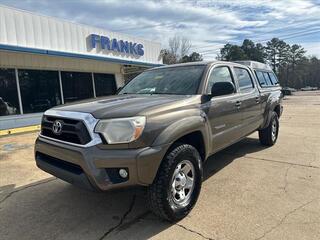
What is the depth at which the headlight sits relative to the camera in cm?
324

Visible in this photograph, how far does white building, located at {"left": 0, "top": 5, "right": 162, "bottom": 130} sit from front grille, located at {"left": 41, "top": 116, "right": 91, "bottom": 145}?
7.80 meters

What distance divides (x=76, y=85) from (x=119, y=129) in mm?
11768

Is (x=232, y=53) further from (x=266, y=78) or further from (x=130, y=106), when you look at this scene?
(x=130, y=106)

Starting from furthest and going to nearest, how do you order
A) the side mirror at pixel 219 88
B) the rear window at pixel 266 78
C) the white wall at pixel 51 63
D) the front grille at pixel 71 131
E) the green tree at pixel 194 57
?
the green tree at pixel 194 57 → the white wall at pixel 51 63 → the rear window at pixel 266 78 → the side mirror at pixel 219 88 → the front grille at pixel 71 131

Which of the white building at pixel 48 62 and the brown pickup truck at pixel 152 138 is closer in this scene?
the brown pickup truck at pixel 152 138

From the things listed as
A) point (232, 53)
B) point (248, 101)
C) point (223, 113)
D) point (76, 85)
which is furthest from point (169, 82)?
point (232, 53)

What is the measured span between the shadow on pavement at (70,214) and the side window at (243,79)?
1.91 metres

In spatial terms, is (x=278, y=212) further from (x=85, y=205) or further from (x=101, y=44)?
(x=101, y=44)

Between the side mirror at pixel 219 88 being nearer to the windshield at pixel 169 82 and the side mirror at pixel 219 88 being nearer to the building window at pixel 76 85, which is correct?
the windshield at pixel 169 82

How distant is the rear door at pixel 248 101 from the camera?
18.6 ft

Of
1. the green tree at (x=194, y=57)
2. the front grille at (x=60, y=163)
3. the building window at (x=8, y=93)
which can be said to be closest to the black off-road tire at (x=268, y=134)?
the front grille at (x=60, y=163)

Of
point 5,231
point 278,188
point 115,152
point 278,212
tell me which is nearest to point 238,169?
point 278,188

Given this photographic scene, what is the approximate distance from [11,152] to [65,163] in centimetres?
494

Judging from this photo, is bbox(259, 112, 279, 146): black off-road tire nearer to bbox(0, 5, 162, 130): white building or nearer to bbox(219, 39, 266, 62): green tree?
bbox(0, 5, 162, 130): white building
